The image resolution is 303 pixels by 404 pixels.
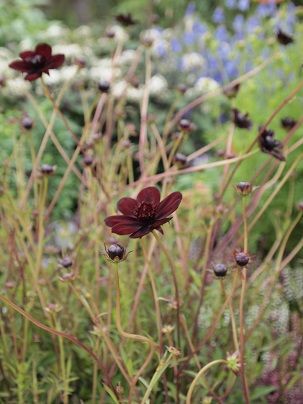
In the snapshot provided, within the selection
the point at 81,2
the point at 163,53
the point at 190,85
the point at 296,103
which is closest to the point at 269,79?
the point at 296,103

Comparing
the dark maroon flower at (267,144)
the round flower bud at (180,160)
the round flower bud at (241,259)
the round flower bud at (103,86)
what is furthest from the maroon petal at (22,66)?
the round flower bud at (241,259)

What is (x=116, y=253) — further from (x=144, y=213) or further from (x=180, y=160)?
(x=180, y=160)

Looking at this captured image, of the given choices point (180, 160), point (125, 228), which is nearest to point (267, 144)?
point (180, 160)

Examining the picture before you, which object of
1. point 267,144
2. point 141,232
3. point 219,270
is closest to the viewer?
point 141,232

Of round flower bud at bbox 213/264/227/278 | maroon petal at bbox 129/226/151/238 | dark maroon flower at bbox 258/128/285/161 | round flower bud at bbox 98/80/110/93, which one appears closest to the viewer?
maroon petal at bbox 129/226/151/238

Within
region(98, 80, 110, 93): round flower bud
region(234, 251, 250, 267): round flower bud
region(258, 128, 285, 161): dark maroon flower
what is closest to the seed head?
region(234, 251, 250, 267): round flower bud

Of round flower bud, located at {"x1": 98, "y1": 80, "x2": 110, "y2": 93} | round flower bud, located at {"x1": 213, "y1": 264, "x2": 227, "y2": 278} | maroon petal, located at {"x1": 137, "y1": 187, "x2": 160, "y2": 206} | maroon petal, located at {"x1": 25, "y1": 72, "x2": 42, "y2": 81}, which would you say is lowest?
round flower bud, located at {"x1": 213, "y1": 264, "x2": 227, "y2": 278}

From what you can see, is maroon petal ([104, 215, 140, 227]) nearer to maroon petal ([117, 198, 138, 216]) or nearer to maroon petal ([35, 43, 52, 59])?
maroon petal ([117, 198, 138, 216])
